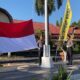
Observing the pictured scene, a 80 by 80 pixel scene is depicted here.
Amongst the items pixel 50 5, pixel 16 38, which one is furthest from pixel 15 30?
pixel 50 5

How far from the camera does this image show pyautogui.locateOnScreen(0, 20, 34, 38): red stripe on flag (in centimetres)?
1327

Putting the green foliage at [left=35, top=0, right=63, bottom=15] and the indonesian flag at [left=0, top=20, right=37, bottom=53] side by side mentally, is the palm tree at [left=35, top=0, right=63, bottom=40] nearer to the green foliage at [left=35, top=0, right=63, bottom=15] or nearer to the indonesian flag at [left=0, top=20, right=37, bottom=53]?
the green foliage at [left=35, top=0, right=63, bottom=15]

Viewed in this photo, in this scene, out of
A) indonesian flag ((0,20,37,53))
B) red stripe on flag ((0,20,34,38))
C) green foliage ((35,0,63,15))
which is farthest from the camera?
green foliage ((35,0,63,15))

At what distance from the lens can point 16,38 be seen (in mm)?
13250

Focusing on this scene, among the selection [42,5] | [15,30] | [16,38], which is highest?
[42,5]

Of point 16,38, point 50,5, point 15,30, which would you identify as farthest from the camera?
point 50,5

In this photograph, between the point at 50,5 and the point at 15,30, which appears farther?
the point at 50,5

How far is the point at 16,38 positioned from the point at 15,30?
926mm

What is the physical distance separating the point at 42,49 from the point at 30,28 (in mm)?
5727

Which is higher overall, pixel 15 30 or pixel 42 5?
pixel 42 5

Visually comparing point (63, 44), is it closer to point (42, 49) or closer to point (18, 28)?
point (42, 49)

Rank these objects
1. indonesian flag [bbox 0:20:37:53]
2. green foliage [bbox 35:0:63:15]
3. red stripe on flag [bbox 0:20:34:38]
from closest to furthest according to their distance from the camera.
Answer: indonesian flag [bbox 0:20:37:53] < red stripe on flag [bbox 0:20:34:38] < green foliage [bbox 35:0:63:15]

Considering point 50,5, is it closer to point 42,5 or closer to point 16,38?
point 42,5

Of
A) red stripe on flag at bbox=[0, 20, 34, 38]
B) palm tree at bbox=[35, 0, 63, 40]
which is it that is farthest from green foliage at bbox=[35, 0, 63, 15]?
red stripe on flag at bbox=[0, 20, 34, 38]
